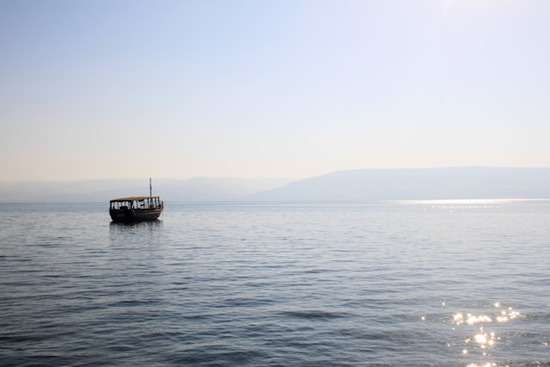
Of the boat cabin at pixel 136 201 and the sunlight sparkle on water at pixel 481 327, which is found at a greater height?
the boat cabin at pixel 136 201

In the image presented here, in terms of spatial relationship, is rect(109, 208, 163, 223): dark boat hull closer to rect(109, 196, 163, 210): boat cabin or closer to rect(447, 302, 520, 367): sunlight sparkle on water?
rect(109, 196, 163, 210): boat cabin

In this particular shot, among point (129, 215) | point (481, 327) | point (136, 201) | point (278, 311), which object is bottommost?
point (481, 327)

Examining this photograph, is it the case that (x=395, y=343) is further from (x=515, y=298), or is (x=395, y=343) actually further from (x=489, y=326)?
(x=515, y=298)

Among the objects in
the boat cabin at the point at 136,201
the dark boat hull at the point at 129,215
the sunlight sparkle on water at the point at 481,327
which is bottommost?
the sunlight sparkle on water at the point at 481,327

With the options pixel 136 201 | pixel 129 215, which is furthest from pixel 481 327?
pixel 136 201

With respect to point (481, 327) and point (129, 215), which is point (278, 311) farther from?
point (129, 215)

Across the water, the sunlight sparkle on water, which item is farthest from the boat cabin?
the sunlight sparkle on water

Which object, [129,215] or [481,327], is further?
[129,215]

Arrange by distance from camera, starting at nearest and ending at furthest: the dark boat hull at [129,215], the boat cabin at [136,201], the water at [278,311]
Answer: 1. the water at [278,311]
2. the boat cabin at [136,201]
3. the dark boat hull at [129,215]

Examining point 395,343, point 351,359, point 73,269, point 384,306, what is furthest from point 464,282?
point 73,269

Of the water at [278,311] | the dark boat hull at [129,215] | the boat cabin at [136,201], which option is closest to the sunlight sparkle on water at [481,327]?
the water at [278,311]

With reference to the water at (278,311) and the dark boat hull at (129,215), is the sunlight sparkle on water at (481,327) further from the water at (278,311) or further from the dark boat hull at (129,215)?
the dark boat hull at (129,215)

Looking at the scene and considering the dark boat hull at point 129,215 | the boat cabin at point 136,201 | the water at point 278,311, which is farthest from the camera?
the dark boat hull at point 129,215

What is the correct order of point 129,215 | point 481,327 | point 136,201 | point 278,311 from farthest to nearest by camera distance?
point 136,201 → point 129,215 → point 278,311 → point 481,327
